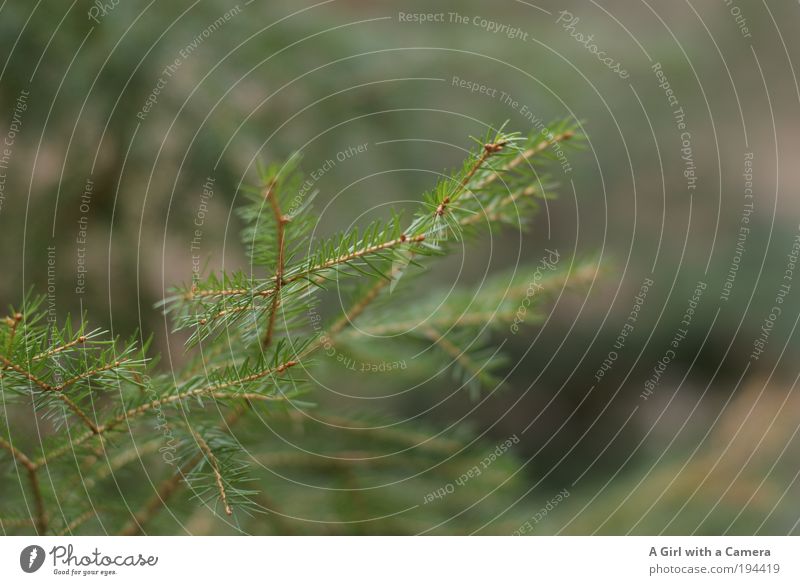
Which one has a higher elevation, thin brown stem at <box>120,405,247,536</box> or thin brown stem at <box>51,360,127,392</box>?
thin brown stem at <box>51,360,127,392</box>

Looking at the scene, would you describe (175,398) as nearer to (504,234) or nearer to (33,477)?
(33,477)

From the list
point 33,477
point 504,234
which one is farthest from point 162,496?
point 504,234

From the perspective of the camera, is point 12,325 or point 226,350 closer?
point 12,325

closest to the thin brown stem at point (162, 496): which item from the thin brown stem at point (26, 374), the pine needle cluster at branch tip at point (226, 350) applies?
the pine needle cluster at branch tip at point (226, 350)

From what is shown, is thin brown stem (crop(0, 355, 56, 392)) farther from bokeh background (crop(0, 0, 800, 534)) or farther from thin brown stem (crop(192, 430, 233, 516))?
bokeh background (crop(0, 0, 800, 534))

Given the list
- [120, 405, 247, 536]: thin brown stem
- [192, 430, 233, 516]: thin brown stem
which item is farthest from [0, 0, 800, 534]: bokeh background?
[192, 430, 233, 516]: thin brown stem

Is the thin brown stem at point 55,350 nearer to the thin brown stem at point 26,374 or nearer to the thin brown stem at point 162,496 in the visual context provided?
the thin brown stem at point 26,374
